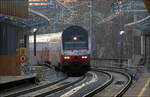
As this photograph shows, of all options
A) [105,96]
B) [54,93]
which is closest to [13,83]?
[54,93]

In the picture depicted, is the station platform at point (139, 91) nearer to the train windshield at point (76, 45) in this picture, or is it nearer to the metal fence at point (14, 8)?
the train windshield at point (76, 45)

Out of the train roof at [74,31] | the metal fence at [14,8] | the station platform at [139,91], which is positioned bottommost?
the station platform at [139,91]

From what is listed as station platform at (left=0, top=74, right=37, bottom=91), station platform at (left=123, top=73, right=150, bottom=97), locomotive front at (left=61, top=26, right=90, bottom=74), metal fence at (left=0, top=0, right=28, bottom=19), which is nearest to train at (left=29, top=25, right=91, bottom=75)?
locomotive front at (left=61, top=26, right=90, bottom=74)

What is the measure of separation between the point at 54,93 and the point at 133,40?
130 ft

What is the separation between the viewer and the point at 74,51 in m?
21.4

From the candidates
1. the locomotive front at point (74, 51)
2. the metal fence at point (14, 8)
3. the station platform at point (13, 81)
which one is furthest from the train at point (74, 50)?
the station platform at point (13, 81)

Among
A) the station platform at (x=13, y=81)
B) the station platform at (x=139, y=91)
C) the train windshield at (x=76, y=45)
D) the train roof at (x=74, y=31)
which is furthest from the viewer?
the train roof at (x=74, y=31)

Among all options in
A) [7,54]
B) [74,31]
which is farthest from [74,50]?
[7,54]

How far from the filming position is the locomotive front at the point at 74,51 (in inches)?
840

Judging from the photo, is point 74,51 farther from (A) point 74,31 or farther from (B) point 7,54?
(B) point 7,54

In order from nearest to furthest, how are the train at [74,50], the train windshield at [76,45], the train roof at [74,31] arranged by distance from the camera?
the train at [74,50]
the train windshield at [76,45]
the train roof at [74,31]

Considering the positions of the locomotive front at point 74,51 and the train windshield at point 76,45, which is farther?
the train windshield at point 76,45

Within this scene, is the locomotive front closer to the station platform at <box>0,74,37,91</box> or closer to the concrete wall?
the concrete wall

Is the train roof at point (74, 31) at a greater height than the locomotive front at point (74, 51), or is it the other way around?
the train roof at point (74, 31)
